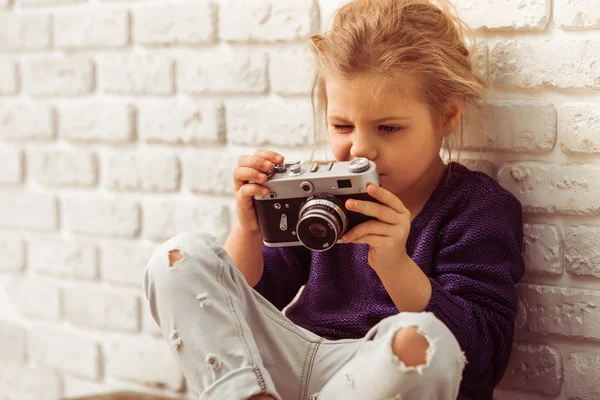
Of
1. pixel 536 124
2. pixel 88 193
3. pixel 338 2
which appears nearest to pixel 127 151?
A: pixel 88 193

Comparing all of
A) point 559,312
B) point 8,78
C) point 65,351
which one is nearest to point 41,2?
point 8,78

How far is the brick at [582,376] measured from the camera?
110 cm

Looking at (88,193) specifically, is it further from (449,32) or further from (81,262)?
(449,32)

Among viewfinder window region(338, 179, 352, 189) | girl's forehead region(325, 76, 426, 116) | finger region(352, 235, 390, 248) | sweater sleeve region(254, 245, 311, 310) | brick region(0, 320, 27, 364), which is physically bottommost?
brick region(0, 320, 27, 364)

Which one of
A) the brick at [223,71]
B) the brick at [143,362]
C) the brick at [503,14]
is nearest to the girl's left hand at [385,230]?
the brick at [503,14]

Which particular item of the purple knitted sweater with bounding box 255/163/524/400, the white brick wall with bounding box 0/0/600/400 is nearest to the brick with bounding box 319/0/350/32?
the white brick wall with bounding box 0/0/600/400

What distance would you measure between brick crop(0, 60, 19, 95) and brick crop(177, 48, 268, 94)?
1.39 ft

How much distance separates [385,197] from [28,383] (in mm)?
1087

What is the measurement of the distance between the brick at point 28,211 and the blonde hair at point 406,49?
766mm

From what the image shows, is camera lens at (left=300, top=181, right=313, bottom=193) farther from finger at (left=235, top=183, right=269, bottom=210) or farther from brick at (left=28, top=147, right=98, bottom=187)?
brick at (left=28, top=147, right=98, bottom=187)

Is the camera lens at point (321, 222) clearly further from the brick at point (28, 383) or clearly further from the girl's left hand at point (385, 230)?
the brick at point (28, 383)

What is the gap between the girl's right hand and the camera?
3.36 feet

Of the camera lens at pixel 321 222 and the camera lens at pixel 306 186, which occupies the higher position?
the camera lens at pixel 306 186

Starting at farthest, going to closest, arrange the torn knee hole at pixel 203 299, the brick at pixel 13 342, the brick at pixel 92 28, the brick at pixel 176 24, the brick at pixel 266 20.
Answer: the brick at pixel 13 342 < the brick at pixel 92 28 < the brick at pixel 176 24 < the brick at pixel 266 20 < the torn knee hole at pixel 203 299
